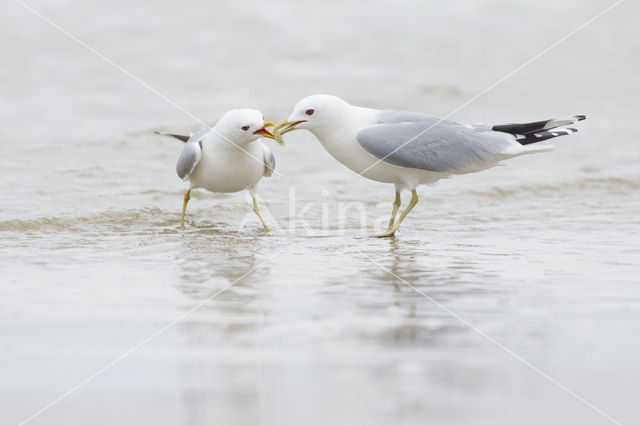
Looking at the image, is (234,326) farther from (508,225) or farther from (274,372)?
(508,225)

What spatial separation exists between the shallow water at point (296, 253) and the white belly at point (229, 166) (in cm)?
39

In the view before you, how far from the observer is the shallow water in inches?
107

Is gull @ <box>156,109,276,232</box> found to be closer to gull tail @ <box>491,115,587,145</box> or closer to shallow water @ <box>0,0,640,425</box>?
shallow water @ <box>0,0,640,425</box>

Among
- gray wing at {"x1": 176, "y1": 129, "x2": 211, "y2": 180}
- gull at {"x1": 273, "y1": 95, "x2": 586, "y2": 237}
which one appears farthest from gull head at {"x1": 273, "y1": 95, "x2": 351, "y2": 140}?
gray wing at {"x1": 176, "y1": 129, "x2": 211, "y2": 180}

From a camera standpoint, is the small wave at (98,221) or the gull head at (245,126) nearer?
the gull head at (245,126)

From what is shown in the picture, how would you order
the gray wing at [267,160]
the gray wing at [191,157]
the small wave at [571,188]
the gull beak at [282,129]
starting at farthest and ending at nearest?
1. the small wave at [571,188]
2. the gray wing at [267,160]
3. the gray wing at [191,157]
4. the gull beak at [282,129]

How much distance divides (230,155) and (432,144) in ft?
4.79

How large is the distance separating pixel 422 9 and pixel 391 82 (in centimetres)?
329

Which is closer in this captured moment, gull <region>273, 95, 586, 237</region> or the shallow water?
the shallow water

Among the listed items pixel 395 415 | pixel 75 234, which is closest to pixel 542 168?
pixel 75 234

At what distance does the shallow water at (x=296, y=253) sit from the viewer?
2.73 meters

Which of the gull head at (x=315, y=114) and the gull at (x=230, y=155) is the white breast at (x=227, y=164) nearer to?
the gull at (x=230, y=155)

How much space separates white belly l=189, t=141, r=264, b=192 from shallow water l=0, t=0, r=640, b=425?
15.5 inches

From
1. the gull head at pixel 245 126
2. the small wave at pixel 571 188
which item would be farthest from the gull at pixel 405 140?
the small wave at pixel 571 188
